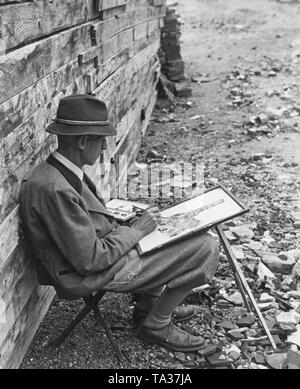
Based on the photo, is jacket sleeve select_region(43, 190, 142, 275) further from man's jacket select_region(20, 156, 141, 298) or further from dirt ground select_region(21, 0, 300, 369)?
dirt ground select_region(21, 0, 300, 369)

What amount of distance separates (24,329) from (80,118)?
146 cm

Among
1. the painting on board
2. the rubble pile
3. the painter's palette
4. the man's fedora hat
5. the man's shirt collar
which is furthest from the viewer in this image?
the rubble pile

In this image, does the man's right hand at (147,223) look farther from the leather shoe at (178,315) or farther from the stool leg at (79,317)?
the leather shoe at (178,315)

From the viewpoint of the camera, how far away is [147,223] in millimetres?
3623

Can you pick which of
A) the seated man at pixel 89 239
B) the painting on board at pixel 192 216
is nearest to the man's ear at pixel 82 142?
the seated man at pixel 89 239

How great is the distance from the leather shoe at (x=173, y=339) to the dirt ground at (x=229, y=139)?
0.07 meters

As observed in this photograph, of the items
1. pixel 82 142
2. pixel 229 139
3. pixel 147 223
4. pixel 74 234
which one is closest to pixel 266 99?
pixel 229 139

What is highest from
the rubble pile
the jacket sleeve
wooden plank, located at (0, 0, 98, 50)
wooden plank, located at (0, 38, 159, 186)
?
wooden plank, located at (0, 0, 98, 50)

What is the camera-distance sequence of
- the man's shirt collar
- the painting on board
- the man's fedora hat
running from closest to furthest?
the man's fedora hat < the man's shirt collar < the painting on board

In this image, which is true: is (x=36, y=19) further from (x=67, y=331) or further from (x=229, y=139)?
(x=229, y=139)

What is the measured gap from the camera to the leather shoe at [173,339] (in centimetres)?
383

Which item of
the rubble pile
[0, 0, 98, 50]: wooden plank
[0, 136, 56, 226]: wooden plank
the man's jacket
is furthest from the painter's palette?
the rubble pile

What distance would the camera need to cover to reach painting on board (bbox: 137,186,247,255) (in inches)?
→ 140
